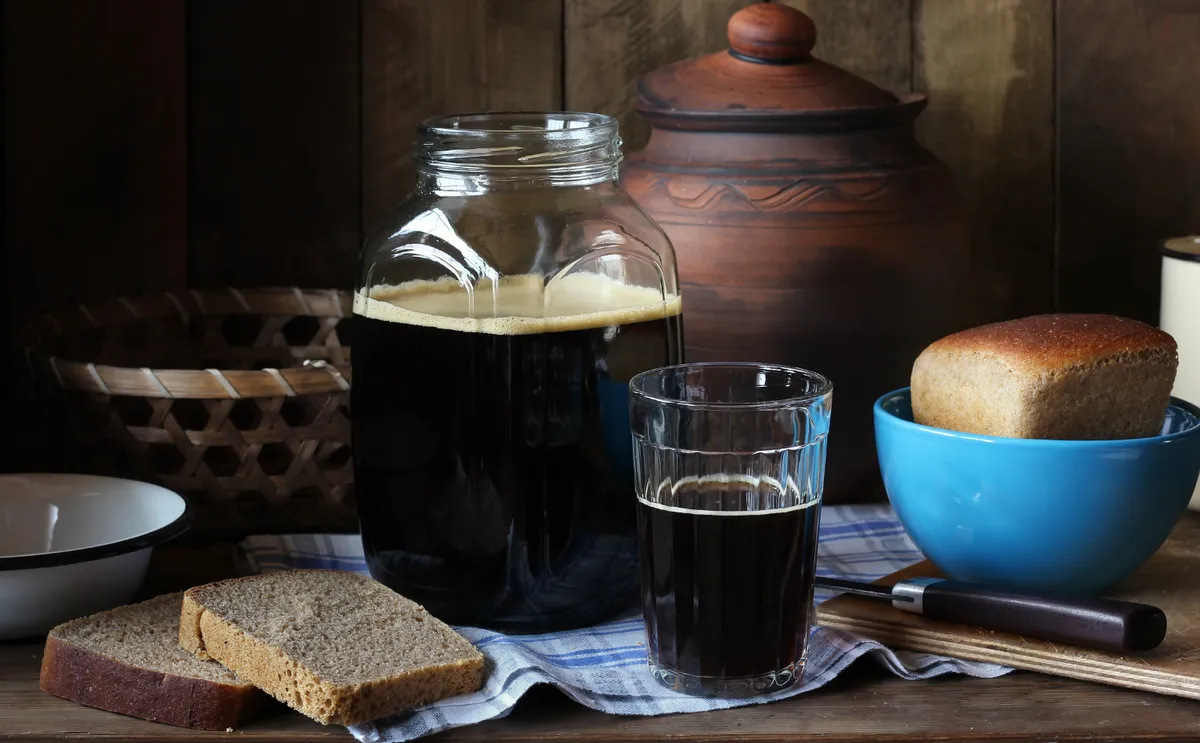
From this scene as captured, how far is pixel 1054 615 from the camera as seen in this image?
0.79 m

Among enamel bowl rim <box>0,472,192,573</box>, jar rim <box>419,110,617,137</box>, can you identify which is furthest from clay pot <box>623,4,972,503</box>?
enamel bowl rim <box>0,472,192,573</box>

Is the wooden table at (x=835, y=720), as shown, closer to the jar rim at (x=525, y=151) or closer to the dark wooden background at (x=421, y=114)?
the jar rim at (x=525, y=151)

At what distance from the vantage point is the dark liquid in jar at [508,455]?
84 cm

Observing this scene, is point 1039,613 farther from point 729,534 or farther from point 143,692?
point 143,692

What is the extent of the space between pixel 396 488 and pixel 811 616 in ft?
0.87

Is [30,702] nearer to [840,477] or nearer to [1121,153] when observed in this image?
[840,477]

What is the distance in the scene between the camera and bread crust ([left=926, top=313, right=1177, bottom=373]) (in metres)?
0.85

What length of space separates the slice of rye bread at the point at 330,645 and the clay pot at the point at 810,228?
346 mm

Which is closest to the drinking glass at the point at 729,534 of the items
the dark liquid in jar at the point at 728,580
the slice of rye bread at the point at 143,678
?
the dark liquid in jar at the point at 728,580

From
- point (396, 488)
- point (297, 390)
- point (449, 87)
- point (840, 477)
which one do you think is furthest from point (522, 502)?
point (449, 87)

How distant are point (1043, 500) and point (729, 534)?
211 mm

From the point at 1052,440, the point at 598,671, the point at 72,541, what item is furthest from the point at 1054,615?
the point at 72,541

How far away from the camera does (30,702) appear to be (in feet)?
2.55

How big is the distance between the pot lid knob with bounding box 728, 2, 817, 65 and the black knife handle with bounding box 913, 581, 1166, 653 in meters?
0.46
